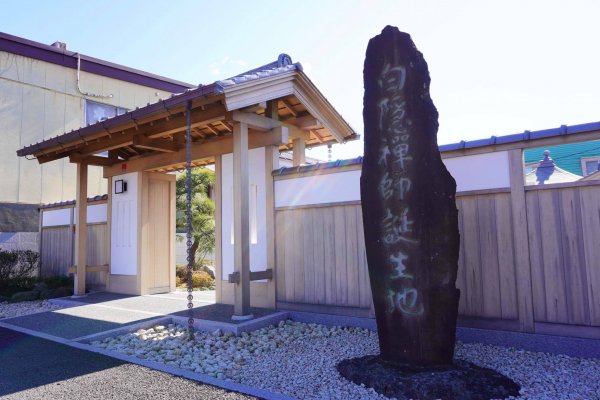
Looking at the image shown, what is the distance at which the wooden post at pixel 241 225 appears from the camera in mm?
6406

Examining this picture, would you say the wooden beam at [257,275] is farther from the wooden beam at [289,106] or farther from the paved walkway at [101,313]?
the wooden beam at [289,106]

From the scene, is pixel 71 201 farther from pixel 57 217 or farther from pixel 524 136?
pixel 524 136

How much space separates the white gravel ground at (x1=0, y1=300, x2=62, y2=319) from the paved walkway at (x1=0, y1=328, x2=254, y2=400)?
A: 3.15m

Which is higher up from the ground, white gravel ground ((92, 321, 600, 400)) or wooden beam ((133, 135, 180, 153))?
wooden beam ((133, 135, 180, 153))

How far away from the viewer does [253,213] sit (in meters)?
7.64

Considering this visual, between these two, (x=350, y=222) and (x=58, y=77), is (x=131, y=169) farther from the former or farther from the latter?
(x=58, y=77)

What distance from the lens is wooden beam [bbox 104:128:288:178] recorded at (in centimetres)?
736

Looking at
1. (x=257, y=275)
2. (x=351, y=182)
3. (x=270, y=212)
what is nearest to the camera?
(x=351, y=182)

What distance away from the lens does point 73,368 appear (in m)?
4.69

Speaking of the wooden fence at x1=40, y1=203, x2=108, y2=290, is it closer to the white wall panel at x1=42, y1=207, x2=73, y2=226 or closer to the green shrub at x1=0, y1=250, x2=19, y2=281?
the white wall panel at x1=42, y1=207, x2=73, y2=226

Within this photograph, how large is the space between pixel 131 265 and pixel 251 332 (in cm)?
471

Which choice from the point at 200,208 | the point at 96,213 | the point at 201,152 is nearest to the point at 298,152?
the point at 201,152

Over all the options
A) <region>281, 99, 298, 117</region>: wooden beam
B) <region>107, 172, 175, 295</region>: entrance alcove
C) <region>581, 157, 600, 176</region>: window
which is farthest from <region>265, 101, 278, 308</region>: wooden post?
<region>581, 157, 600, 176</region>: window

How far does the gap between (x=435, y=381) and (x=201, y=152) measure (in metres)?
6.26
